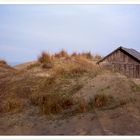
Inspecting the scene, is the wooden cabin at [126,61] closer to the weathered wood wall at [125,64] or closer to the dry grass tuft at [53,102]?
the weathered wood wall at [125,64]

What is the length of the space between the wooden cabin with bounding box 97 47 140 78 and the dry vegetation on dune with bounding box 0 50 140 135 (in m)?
0.08

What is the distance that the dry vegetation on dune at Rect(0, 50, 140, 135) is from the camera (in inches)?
124

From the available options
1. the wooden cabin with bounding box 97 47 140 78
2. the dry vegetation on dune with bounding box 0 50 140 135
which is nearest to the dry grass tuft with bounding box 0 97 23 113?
the dry vegetation on dune with bounding box 0 50 140 135

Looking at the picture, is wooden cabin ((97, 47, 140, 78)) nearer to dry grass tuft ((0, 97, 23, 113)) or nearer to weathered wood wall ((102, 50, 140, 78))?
weathered wood wall ((102, 50, 140, 78))

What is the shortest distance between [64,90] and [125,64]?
63 centimetres

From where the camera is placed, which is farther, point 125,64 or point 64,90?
point 125,64

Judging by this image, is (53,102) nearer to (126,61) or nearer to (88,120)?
(88,120)

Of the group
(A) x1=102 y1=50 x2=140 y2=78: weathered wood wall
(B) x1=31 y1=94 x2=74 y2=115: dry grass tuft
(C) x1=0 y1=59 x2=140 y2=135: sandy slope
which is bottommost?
(C) x1=0 y1=59 x2=140 y2=135: sandy slope

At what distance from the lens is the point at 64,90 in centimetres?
335

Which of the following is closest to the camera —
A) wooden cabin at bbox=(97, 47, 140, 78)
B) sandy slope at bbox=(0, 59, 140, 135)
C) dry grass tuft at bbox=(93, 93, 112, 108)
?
sandy slope at bbox=(0, 59, 140, 135)

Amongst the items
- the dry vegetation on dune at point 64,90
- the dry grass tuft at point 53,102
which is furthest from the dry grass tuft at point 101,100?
the dry grass tuft at point 53,102

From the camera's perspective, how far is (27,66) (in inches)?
162

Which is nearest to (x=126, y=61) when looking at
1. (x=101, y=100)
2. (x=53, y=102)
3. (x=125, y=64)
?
(x=125, y=64)
